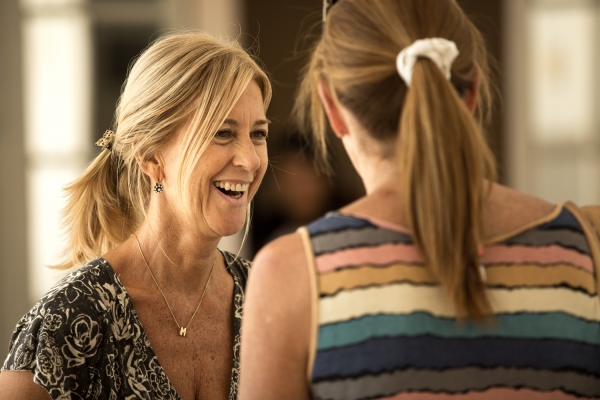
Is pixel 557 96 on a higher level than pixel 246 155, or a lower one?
lower

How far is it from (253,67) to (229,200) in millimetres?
316

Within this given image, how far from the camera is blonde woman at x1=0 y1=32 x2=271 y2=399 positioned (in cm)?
153

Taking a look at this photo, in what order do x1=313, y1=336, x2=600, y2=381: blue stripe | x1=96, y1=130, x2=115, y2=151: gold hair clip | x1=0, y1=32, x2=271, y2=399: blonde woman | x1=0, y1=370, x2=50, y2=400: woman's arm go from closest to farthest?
x1=313, y1=336, x2=600, y2=381: blue stripe
x1=0, y1=370, x2=50, y2=400: woman's arm
x1=0, y1=32, x2=271, y2=399: blonde woman
x1=96, y1=130, x2=115, y2=151: gold hair clip

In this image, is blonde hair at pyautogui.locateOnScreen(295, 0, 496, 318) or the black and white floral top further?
the black and white floral top

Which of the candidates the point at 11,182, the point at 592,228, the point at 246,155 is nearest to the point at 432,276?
the point at 592,228

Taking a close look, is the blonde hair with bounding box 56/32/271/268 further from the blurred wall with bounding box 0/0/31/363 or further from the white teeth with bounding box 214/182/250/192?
the blurred wall with bounding box 0/0/31/363

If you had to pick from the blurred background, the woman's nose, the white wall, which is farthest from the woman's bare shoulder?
the white wall

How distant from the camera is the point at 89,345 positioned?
1.49m

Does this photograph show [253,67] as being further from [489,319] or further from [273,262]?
[489,319]

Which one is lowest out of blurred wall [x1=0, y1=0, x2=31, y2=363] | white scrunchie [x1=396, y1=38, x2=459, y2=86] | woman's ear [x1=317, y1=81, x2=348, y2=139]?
blurred wall [x1=0, y1=0, x2=31, y2=363]

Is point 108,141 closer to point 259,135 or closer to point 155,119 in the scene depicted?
point 155,119

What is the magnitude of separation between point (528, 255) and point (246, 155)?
87cm

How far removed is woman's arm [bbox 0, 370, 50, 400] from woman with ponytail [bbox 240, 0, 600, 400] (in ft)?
2.11

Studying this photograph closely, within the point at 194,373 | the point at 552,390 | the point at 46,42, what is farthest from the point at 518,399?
the point at 46,42
